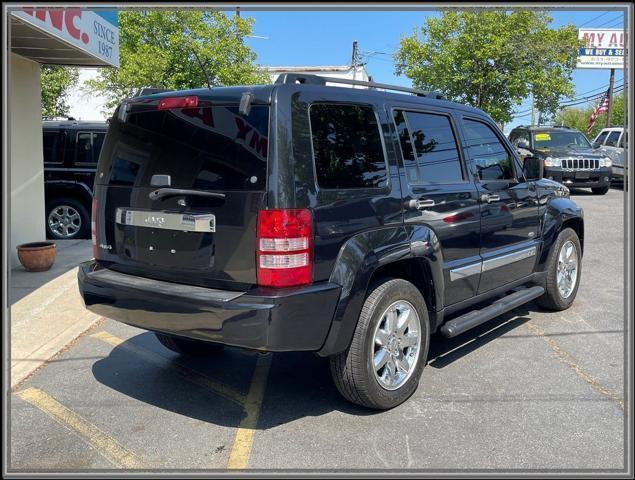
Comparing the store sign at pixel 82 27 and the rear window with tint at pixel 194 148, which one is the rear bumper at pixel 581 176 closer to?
the store sign at pixel 82 27

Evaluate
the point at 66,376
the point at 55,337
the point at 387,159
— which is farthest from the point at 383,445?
the point at 55,337

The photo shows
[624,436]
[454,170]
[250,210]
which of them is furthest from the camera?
[454,170]

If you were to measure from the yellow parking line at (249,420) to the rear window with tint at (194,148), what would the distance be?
1.50 m

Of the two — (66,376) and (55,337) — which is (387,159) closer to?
(66,376)

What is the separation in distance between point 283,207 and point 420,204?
121cm

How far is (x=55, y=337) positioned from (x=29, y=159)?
4.18 metres

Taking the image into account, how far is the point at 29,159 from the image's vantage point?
848cm

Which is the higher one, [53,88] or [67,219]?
[53,88]

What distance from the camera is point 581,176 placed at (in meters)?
15.7

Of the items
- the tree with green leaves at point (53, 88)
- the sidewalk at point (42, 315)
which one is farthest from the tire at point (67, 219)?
the tree with green leaves at point (53, 88)

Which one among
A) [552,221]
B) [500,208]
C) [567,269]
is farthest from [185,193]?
[567,269]

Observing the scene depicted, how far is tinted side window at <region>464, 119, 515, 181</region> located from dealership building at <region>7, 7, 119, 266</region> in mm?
5178

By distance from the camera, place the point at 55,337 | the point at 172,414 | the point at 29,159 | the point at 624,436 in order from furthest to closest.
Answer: the point at 29,159 < the point at 55,337 < the point at 172,414 < the point at 624,436

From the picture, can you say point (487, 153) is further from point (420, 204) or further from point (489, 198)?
point (420, 204)
